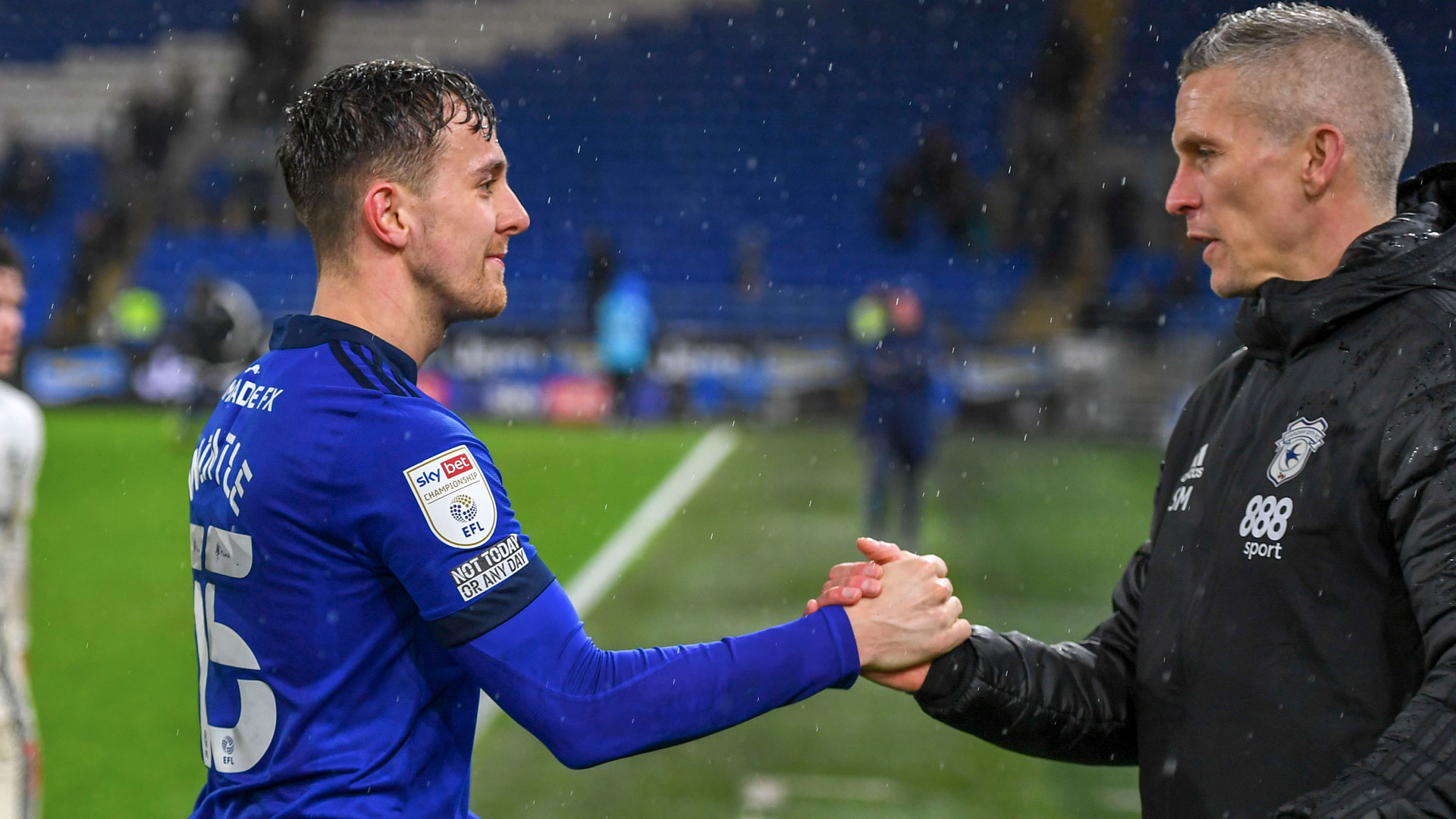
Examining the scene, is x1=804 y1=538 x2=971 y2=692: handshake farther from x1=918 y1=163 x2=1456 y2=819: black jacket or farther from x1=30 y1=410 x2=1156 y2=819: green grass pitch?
x1=30 y1=410 x2=1156 y2=819: green grass pitch

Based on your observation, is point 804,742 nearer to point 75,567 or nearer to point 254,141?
point 75,567

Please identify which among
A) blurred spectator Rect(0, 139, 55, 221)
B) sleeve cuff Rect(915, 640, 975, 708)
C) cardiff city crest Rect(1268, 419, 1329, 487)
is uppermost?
cardiff city crest Rect(1268, 419, 1329, 487)

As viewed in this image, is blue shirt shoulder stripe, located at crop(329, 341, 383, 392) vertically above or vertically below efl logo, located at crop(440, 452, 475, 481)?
above

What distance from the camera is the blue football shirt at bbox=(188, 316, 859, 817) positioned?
79.0 inches

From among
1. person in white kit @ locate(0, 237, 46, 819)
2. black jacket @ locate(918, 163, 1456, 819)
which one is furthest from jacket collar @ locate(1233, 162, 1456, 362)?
person in white kit @ locate(0, 237, 46, 819)

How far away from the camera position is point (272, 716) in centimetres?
206

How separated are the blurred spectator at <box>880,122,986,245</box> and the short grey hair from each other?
20.2 meters

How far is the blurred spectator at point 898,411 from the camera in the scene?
33.9 feet

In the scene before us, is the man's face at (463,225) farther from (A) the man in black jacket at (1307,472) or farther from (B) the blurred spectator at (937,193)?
(B) the blurred spectator at (937,193)

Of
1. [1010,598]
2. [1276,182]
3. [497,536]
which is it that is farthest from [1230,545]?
[1010,598]

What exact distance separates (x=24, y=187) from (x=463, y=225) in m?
23.6

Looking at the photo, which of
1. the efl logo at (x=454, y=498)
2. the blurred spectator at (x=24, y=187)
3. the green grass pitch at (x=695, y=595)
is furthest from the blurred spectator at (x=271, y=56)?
the efl logo at (x=454, y=498)

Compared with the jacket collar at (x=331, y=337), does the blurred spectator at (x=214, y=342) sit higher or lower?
lower

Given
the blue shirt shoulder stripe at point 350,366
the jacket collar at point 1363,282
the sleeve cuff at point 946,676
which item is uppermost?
the jacket collar at point 1363,282
